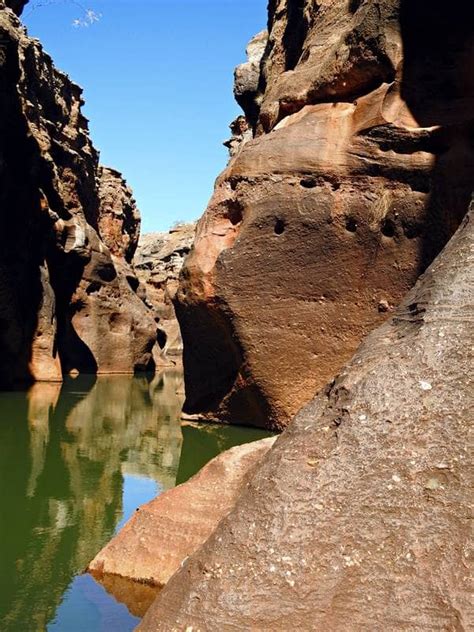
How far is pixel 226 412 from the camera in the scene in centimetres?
1047

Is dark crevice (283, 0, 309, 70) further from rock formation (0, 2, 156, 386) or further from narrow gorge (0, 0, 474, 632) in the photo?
rock formation (0, 2, 156, 386)

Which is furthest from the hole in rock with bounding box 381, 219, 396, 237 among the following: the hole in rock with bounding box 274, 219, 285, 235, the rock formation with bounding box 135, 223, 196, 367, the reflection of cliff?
the rock formation with bounding box 135, 223, 196, 367

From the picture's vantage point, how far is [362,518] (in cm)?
284

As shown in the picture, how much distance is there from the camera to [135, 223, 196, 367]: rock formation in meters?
37.8

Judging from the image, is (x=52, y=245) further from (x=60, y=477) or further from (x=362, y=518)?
(x=362, y=518)

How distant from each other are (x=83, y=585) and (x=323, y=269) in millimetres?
5822

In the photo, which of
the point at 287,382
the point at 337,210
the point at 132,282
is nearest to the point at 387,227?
the point at 337,210

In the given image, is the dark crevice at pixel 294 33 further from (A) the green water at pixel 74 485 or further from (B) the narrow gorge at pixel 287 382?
(A) the green water at pixel 74 485

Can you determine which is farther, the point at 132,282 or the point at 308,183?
the point at 132,282

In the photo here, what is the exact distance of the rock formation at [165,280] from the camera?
3775cm

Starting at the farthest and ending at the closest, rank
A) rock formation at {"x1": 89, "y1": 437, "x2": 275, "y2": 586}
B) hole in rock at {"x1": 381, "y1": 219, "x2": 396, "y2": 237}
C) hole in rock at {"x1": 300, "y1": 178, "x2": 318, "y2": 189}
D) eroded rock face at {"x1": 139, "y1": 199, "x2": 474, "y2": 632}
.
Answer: hole in rock at {"x1": 300, "y1": 178, "x2": 318, "y2": 189}, hole in rock at {"x1": 381, "y1": 219, "x2": 396, "y2": 237}, rock formation at {"x1": 89, "y1": 437, "x2": 275, "y2": 586}, eroded rock face at {"x1": 139, "y1": 199, "x2": 474, "y2": 632}

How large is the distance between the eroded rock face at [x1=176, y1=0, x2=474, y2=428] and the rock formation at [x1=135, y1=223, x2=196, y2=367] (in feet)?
76.6

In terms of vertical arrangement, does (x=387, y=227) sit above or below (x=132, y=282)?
below

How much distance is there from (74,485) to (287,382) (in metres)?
3.32
